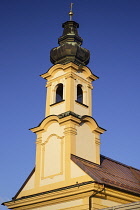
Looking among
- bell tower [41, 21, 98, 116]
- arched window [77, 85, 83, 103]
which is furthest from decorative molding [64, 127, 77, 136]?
arched window [77, 85, 83, 103]

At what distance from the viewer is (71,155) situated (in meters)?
21.2

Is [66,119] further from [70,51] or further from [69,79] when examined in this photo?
[70,51]

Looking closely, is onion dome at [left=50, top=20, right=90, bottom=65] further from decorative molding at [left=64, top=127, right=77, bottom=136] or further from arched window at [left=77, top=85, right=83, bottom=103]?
decorative molding at [left=64, top=127, right=77, bottom=136]

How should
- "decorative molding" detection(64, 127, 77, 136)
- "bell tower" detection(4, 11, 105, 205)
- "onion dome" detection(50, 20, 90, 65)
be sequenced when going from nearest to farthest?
"bell tower" detection(4, 11, 105, 205)
"decorative molding" detection(64, 127, 77, 136)
"onion dome" detection(50, 20, 90, 65)

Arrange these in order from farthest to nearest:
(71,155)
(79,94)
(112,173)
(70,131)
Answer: (79,94) < (112,173) < (70,131) < (71,155)

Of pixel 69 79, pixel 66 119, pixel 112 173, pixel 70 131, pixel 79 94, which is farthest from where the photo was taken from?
pixel 79 94

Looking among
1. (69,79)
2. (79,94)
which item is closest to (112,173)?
(79,94)

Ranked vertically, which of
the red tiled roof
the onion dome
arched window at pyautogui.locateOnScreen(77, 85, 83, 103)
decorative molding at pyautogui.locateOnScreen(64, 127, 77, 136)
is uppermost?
the onion dome

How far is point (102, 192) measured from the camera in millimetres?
19188

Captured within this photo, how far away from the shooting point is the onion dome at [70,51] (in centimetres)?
2536

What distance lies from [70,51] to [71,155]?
770cm

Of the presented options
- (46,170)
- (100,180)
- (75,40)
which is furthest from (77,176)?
(75,40)

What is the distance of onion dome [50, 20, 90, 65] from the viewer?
998 inches

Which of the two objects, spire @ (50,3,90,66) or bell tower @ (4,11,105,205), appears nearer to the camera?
bell tower @ (4,11,105,205)
